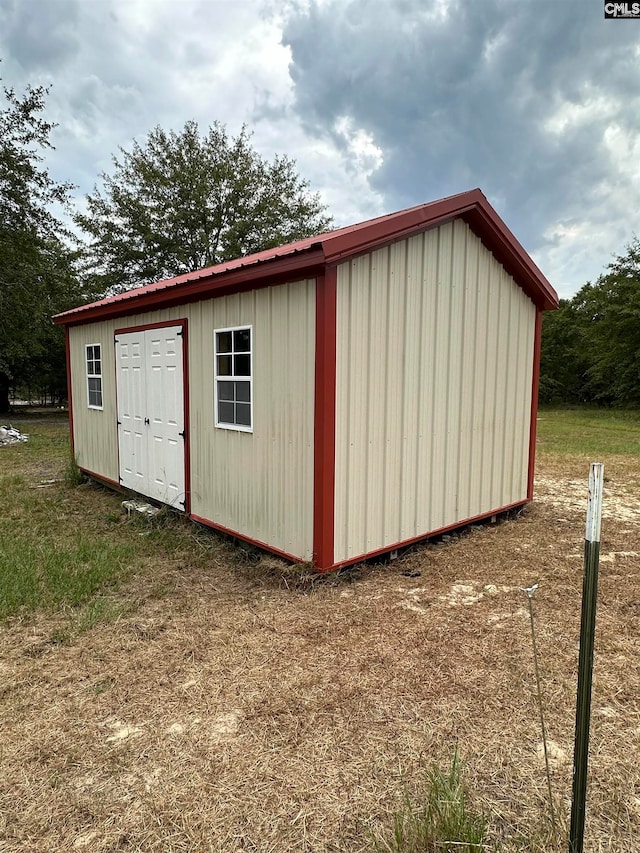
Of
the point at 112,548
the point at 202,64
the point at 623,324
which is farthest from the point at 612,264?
the point at 112,548

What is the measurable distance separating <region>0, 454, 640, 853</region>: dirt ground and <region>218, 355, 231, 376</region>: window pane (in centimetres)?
187

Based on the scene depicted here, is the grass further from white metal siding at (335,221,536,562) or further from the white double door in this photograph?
white metal siding at (335,221,536,562)

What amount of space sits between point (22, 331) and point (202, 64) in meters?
9.58

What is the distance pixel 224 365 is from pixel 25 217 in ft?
40.3

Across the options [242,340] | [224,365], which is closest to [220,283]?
[242,340]

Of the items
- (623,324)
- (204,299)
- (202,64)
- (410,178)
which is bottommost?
(204,299)

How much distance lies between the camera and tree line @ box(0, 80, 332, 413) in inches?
648

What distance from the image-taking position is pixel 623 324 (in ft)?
68.8

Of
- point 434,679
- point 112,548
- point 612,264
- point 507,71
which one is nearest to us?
point 434,679

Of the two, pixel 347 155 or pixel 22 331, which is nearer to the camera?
pixel 347 155

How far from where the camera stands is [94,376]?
7395 mm

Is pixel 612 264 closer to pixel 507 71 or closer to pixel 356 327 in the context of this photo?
pixel 507 71

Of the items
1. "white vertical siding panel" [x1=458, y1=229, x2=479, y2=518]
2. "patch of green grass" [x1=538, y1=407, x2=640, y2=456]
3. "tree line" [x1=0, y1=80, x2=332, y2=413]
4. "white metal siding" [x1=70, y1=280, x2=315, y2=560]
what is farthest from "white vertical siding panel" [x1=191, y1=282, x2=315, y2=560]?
"tree line" [x1=0, y1=80, x2=332, y2=413]

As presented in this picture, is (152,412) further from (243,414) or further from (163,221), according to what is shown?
(163,221)
